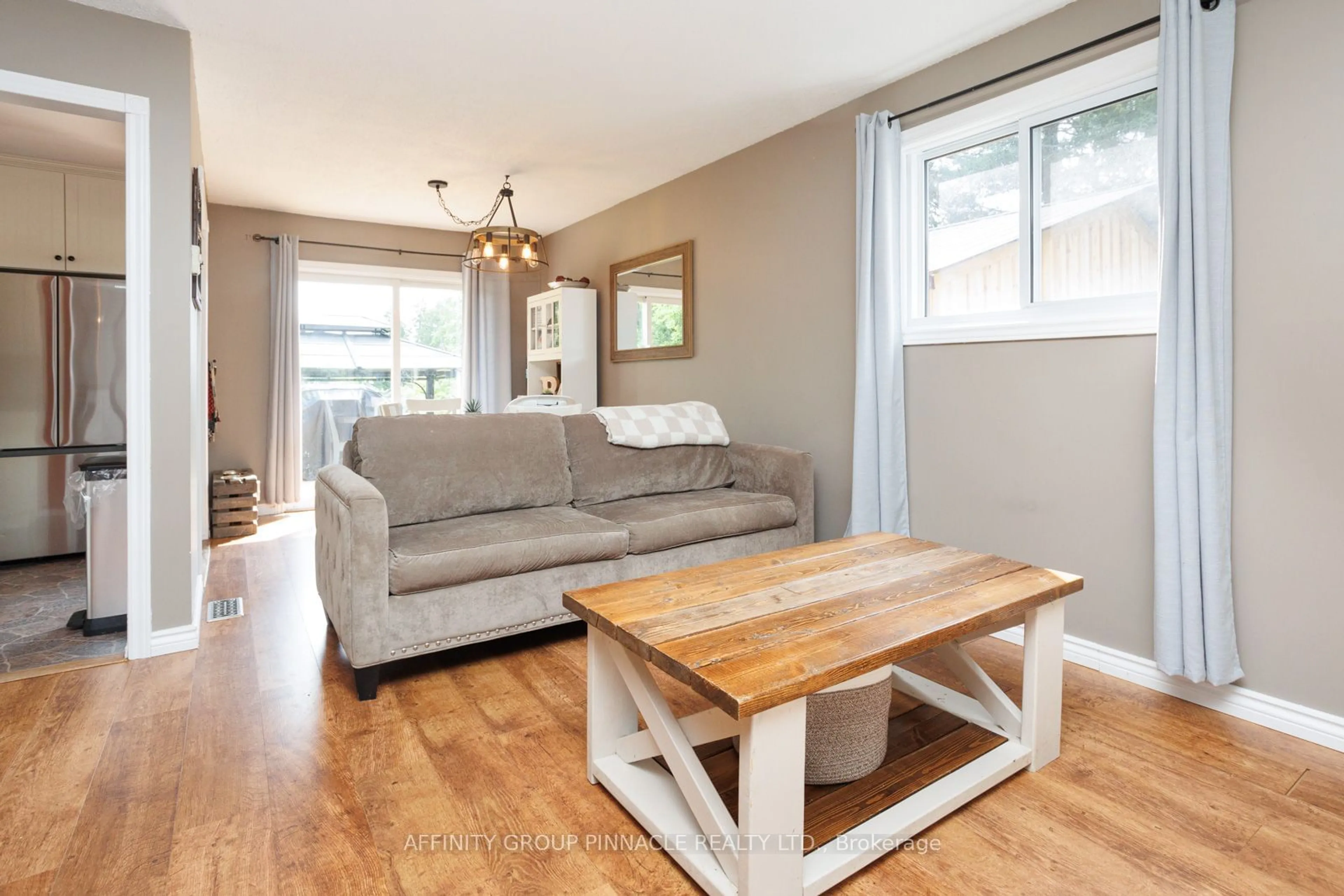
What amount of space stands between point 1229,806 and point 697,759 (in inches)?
50.4

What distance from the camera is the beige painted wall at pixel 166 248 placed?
8.07ft

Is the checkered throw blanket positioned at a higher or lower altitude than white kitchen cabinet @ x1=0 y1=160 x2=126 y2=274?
lower

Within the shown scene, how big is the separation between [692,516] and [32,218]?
408cm

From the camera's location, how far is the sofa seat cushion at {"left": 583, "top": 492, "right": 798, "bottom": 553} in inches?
109

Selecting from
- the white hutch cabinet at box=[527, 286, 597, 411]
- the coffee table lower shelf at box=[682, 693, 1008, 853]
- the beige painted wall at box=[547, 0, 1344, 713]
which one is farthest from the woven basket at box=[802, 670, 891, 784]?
the white hutch cabinet at box=[527, 286, 597, 411]

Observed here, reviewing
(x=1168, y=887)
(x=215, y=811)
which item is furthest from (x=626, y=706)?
(x=1168, y=887)

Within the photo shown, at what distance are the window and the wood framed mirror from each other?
5.99ft

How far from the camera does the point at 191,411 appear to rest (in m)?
2.65

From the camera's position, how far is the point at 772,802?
1.24 m

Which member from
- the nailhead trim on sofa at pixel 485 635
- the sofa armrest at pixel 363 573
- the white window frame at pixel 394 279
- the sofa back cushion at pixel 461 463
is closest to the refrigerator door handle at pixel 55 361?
the white window frame at pixel 394 279

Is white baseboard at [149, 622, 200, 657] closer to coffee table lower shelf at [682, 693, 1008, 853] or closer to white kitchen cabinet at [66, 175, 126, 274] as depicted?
coffee table lower shelf at [682, 693, 1008, 853]

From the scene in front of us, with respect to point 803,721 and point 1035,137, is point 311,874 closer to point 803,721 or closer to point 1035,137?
point 803,721

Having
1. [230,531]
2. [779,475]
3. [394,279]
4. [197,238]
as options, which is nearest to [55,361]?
[230,531]

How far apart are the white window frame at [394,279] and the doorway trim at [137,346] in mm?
3289
